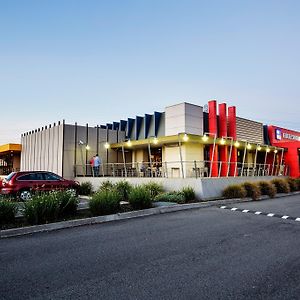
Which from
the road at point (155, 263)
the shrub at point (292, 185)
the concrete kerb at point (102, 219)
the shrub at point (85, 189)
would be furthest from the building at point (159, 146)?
the road at point (155, 263)

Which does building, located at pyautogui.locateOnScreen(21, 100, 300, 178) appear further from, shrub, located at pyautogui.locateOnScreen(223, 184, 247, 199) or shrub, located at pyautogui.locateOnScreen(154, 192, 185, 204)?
shrub, located at pyautogui.locateOnScreen(154, 192, 185, 204)

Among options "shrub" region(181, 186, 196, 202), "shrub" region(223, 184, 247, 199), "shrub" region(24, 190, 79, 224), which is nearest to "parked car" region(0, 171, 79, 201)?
"shrub" region(24, 190, 79, 224)

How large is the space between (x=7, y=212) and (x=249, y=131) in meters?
24.2

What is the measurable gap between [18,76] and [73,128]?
19.5ft

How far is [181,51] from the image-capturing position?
20.7 meters

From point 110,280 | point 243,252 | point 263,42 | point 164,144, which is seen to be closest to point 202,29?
point 263,42

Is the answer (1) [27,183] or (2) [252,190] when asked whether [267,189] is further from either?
(1) [27,183]

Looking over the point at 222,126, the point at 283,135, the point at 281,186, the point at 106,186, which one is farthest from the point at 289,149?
the point at 106,186

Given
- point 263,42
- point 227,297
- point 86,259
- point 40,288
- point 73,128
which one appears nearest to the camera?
point 227,297

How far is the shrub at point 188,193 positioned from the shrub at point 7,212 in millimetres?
7695

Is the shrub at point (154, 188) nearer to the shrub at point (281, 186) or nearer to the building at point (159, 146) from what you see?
the building at point (159, 146)

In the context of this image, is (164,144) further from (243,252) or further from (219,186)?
(243,252)

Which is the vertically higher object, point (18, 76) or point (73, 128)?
point (18, 76)

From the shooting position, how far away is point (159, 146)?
934 inches
